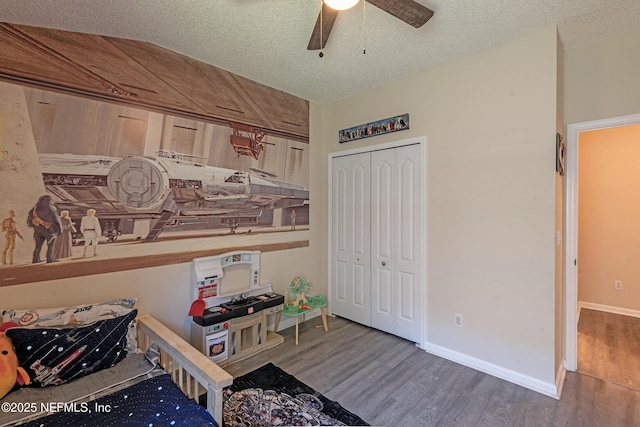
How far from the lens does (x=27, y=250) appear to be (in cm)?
193

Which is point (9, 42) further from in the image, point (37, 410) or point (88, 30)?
point (37, 410)

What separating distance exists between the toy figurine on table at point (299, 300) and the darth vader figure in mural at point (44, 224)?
6.72ft

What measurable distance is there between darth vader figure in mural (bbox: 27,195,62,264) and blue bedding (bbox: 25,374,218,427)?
1047 mm

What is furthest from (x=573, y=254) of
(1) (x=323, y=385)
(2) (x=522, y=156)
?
(1) (x=323, y=385)

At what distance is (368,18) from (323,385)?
9.33ft

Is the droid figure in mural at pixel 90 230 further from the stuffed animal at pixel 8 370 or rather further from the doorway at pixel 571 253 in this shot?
the doorway at pixel 571 253

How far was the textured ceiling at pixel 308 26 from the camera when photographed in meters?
1.92

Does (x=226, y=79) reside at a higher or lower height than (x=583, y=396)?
higher

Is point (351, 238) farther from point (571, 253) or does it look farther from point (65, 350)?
point (65, 350)

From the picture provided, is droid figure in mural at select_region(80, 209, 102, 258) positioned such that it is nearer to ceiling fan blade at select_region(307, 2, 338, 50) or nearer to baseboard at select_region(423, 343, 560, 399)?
ceiling fan blade at select_region(307, 2, 338, 50)

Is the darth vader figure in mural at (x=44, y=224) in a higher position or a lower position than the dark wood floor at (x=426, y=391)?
higher

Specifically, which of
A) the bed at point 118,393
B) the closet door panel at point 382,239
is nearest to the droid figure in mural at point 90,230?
the bed at point 118,393

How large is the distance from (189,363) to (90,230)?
4.27 feet

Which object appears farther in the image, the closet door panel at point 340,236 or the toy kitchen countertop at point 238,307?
the closet door panel at point 340,236
